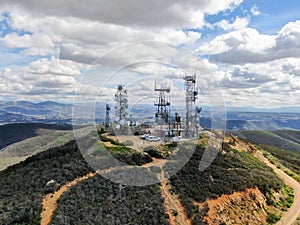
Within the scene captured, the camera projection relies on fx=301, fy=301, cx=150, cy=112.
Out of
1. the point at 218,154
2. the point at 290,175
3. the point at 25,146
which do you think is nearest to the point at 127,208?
the point at 218,154

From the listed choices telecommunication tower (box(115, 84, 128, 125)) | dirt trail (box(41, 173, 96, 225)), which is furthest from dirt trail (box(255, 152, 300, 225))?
telecommunication tower (box(115, 84, 128, 125))

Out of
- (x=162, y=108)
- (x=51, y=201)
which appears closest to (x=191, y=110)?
(x=162, y=108)

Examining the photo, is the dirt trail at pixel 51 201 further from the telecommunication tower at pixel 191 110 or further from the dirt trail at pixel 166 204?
the telecommunication tower at pixel 191 110

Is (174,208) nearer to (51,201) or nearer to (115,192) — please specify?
(115,192)

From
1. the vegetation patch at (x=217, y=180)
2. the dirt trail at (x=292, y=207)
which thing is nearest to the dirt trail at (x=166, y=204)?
the vegetation patch at (x=217, y=180)

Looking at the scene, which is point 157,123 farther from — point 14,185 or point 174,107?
point 14,185

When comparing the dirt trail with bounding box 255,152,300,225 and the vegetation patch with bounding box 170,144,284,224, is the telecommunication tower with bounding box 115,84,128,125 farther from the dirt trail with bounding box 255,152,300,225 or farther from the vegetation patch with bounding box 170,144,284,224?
the dirt trail with bounding box 255,152,300,225

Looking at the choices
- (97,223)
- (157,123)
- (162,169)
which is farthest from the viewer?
(157,123)
